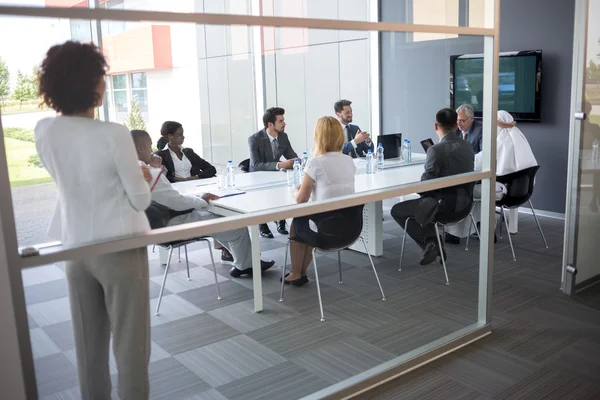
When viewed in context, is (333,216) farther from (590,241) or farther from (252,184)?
(590,241)

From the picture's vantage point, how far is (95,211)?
6.80 ft

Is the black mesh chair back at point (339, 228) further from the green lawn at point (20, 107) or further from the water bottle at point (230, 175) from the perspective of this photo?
the green lawn at point (20, 107)

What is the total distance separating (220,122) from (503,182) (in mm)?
2583

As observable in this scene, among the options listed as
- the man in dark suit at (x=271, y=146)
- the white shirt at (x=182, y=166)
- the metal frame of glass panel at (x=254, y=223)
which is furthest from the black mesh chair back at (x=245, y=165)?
the metal frame of glass panel at (x=254, y=223)

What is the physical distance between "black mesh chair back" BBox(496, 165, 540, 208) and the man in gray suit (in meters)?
1.34

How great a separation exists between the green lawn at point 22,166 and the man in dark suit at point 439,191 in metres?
2.12

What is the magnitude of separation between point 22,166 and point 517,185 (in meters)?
4.13

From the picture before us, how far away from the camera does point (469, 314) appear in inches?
Result: 150

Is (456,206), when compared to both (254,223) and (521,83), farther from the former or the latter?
(521,83)

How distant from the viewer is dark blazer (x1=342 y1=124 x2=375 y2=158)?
3.83 meters

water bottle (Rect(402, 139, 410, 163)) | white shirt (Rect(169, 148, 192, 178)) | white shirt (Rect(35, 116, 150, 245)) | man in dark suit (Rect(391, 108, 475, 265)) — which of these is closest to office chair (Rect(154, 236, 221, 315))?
white shirt (Rect(169, 148, 192, 178))

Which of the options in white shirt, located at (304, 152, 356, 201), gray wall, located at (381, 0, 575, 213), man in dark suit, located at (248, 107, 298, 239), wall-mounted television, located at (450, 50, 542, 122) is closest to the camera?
white shirt, located at (304, 152, 356, 201)

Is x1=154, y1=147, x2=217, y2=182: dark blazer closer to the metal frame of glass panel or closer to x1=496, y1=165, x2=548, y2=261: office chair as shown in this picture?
the metal frame of glass panel

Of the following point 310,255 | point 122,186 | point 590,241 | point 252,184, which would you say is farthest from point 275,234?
point 122,186
